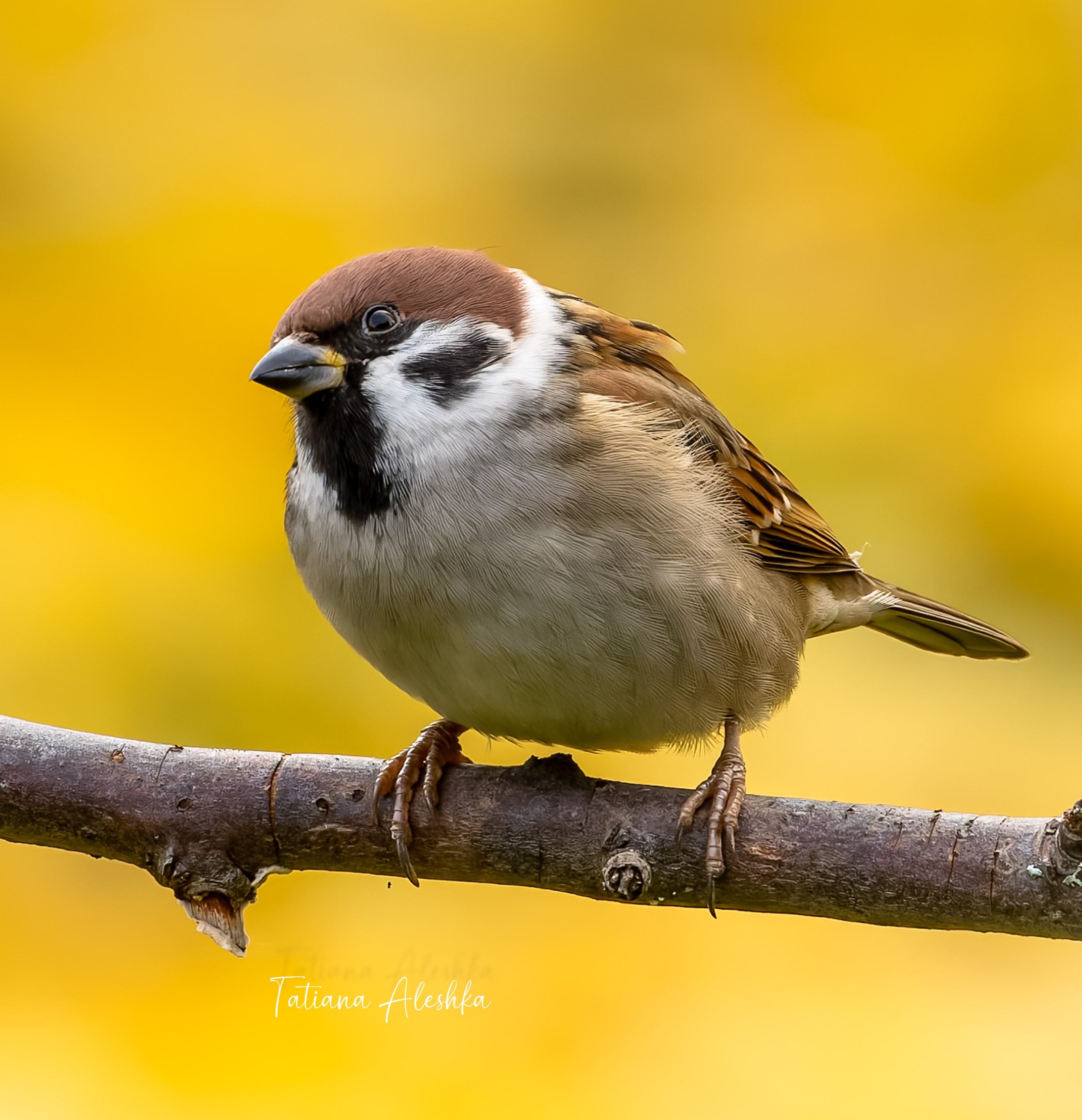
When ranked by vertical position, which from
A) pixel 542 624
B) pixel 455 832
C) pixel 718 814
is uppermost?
pixel 542 624

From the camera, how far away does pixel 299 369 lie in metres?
2.39

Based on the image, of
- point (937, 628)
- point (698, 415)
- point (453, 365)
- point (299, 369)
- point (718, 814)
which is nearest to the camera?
point (718, 814)

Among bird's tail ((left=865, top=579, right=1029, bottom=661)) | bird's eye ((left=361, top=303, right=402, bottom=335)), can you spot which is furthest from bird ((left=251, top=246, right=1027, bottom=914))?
bird's tail ((left=865, top=579, right=1029, bottom=661))

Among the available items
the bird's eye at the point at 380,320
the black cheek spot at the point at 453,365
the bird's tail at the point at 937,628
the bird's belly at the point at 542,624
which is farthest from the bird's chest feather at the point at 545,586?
the bird's tail at the point at 937,628

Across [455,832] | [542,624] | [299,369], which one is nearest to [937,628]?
[542,624]

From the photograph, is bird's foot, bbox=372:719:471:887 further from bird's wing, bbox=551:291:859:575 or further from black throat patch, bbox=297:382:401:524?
bird's wing, bbox=551:291:859:575

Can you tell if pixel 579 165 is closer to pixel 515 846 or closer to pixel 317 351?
pixel 317 351

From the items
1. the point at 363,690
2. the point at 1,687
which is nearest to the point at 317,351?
the point at 363,690

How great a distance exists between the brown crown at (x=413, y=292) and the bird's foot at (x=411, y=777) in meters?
0.81

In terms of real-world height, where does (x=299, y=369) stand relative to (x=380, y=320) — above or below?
below

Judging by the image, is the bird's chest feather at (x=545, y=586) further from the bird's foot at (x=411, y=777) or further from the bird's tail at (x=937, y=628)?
the bird's tail at (x=937, y=628)

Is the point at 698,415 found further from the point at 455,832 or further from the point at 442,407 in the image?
the point at 455,832

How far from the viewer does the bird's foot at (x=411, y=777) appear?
242 cm

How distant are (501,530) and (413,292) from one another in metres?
0.49
